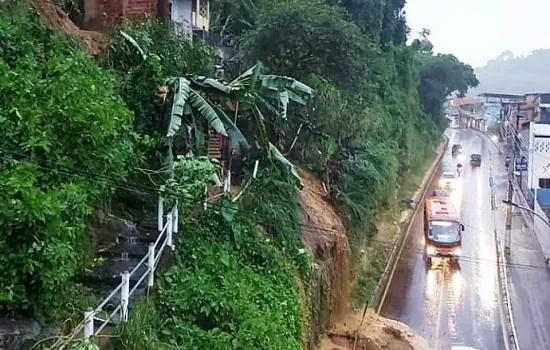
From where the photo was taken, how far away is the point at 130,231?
12008 mm

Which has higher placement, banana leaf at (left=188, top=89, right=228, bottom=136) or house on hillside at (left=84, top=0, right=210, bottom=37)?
house on hillside at (left=84, top=0, right=210, bottom=37)

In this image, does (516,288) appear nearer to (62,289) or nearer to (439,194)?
(439,194)

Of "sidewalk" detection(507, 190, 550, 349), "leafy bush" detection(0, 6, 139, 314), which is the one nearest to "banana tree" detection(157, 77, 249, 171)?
"leafy bush" detection(0, 6, 139, 314)

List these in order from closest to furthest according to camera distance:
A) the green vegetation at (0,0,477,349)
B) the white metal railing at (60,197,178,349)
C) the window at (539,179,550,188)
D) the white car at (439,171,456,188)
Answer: the white metal railing at (60,197,178,349), the green vegetation at (0,0,477,349), the window at (539,179,550,188), the white car at (439,171,456,188)

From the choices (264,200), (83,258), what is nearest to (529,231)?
(264,200)

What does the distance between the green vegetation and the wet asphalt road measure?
2.19 m

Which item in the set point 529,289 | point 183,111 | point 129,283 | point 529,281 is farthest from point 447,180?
point 129,283

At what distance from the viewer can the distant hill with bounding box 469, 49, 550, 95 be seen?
12469 cm

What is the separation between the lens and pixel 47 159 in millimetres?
8781

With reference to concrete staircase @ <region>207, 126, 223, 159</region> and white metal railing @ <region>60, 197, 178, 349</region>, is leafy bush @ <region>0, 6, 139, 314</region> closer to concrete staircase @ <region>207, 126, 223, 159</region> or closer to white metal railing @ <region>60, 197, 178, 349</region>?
white metal railing @ <region>60, 197, 178, 349</region>

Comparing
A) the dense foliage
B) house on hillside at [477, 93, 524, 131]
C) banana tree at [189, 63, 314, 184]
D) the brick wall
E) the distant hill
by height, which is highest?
the distant hill

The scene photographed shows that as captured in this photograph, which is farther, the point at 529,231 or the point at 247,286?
the point at 529,231

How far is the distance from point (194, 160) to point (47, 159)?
4297mm

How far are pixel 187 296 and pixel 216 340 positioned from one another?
1037mm
